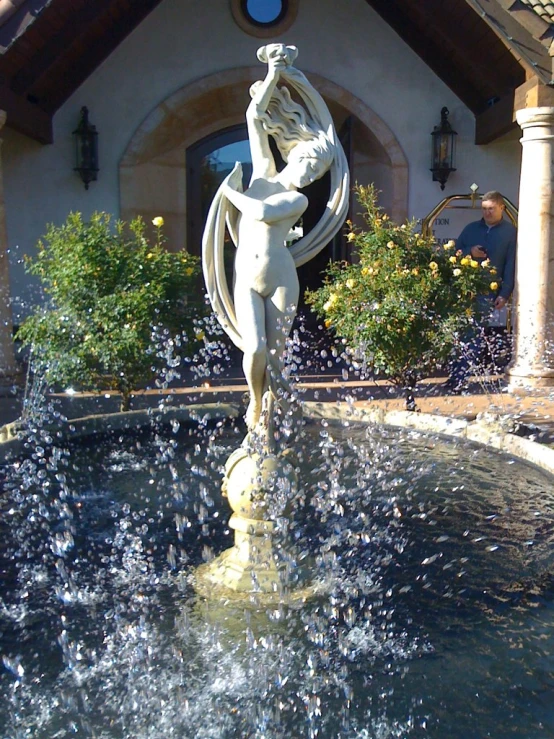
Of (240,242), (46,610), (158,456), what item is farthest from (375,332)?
(46,610)

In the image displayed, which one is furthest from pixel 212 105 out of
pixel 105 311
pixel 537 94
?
pixel 105 311

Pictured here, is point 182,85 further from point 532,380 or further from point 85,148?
point 532,380

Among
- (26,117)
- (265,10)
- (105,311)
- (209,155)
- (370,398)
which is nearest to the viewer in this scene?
(105,311)

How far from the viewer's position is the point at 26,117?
32.8 feet

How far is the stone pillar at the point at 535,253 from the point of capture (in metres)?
8.48

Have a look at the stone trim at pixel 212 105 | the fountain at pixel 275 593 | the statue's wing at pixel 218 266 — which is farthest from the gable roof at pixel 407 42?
the statue's wing at pixel 218 266

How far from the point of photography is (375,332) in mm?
6863

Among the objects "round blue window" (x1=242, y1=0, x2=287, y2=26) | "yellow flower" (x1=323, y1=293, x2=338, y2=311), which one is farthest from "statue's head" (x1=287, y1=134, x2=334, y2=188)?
"round blue window" (x1=242, y1=0, x2=287, y2=26)

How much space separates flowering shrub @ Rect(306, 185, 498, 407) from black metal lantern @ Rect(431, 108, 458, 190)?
4.29 m

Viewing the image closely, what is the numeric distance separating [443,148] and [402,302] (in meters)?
5.09

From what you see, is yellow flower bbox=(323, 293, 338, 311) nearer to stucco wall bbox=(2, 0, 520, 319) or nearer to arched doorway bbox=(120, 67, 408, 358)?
arched doorway bbox=(120, 67, 408, 358)

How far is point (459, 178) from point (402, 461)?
268 inches

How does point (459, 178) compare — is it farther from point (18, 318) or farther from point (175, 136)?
point (18, 318)

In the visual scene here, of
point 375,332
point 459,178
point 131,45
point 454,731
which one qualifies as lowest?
point 454,731
